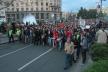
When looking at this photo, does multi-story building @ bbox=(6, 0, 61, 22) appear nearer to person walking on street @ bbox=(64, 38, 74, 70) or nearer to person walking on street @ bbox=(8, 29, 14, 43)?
person walking on street @ bbox=(8, 29, 14, 43)

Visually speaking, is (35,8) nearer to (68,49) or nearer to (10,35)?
(10,35)

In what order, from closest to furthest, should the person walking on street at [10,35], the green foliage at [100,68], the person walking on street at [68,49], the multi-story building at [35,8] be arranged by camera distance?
the green foliage at [100,68] < the person walking on street at [68,49] < the person walking on street at [10,35] < the multi-story building at [35,8]

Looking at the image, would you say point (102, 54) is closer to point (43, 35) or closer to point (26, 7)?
point (43, 35)

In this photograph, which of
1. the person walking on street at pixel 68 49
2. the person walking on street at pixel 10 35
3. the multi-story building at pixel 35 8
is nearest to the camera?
the person walking on street at pixel 68 49

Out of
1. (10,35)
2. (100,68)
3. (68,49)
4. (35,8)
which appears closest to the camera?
(100,68)

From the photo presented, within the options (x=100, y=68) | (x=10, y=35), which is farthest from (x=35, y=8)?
(x=100, y=68)

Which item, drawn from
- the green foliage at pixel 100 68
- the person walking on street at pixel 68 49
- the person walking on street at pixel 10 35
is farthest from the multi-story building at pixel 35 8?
the green foliage at pixel 100 68

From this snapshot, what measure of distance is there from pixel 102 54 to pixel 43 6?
152944 mm

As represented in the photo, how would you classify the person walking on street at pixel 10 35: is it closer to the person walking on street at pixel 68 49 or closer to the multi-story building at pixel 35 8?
the person walking on street at pixel 68 49

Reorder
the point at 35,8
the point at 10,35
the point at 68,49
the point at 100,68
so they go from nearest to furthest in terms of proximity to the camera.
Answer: the point at 100,68 → the point at 68,49 → the point at 10,35 → the point at 35,8

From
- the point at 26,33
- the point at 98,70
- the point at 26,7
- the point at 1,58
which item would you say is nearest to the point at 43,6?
the point at 26,7

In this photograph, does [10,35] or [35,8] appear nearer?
[10,35]

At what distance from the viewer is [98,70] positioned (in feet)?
27.2

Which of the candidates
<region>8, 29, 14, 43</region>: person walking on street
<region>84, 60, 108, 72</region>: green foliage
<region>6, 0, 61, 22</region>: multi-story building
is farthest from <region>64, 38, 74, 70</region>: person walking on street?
<region>6, 0, 61, 22</region>: multi-story building
